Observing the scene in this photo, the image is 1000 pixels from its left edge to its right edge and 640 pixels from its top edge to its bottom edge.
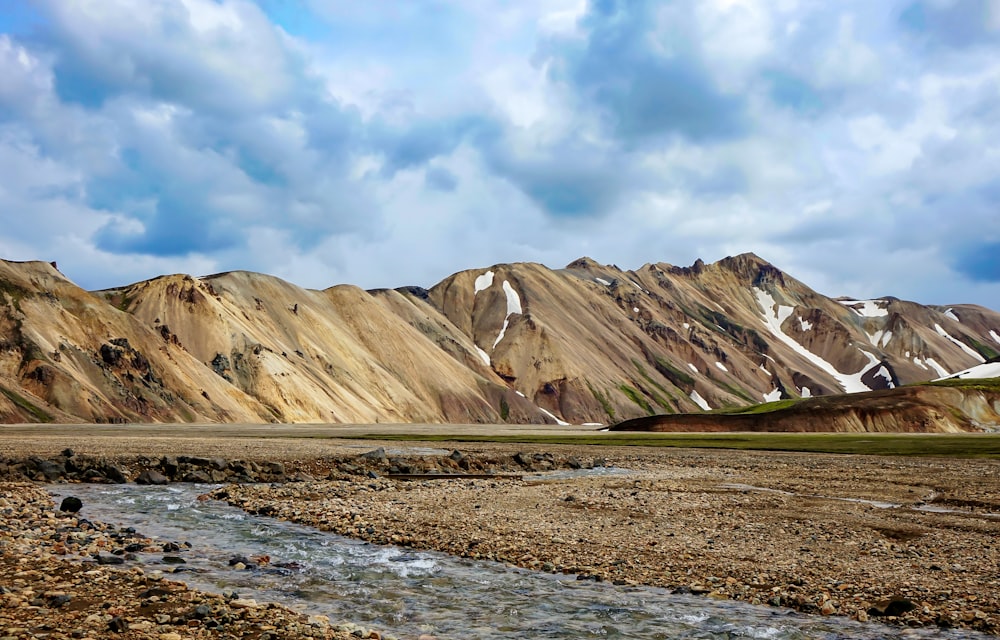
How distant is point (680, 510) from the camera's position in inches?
1080

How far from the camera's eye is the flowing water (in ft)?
42.7

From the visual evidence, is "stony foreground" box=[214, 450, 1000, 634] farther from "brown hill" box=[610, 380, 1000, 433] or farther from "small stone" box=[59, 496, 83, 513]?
"brown hill" box=[610, 380, 1000, 433]

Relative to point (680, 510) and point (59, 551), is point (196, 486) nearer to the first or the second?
point (59, 551)

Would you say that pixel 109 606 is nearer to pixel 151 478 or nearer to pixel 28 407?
pixel 151 478

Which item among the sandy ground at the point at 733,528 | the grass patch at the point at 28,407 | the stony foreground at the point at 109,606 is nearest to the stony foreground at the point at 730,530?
the sandy ground at the point at 733,528

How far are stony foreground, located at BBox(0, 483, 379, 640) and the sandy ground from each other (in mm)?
7038

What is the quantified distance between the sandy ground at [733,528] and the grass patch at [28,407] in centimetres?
5410

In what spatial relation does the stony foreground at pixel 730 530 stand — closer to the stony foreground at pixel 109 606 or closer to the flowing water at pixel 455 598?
the flowing water at pixel 455 598

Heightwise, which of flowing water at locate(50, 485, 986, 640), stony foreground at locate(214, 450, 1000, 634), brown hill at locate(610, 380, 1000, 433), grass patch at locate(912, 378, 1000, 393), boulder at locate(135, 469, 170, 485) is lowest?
flowing water at locate(50, 485, 986, 640)

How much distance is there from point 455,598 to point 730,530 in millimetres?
10971

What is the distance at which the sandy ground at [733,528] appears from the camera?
15742 mm

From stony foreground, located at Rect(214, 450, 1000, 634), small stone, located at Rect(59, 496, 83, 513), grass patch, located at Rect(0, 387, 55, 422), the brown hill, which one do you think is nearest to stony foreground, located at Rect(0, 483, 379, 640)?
stony foreground, located at Rect(214, 450, 1000, 634)

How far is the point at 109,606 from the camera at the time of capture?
1275 centimetres

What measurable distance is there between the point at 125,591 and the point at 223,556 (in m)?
4.77
